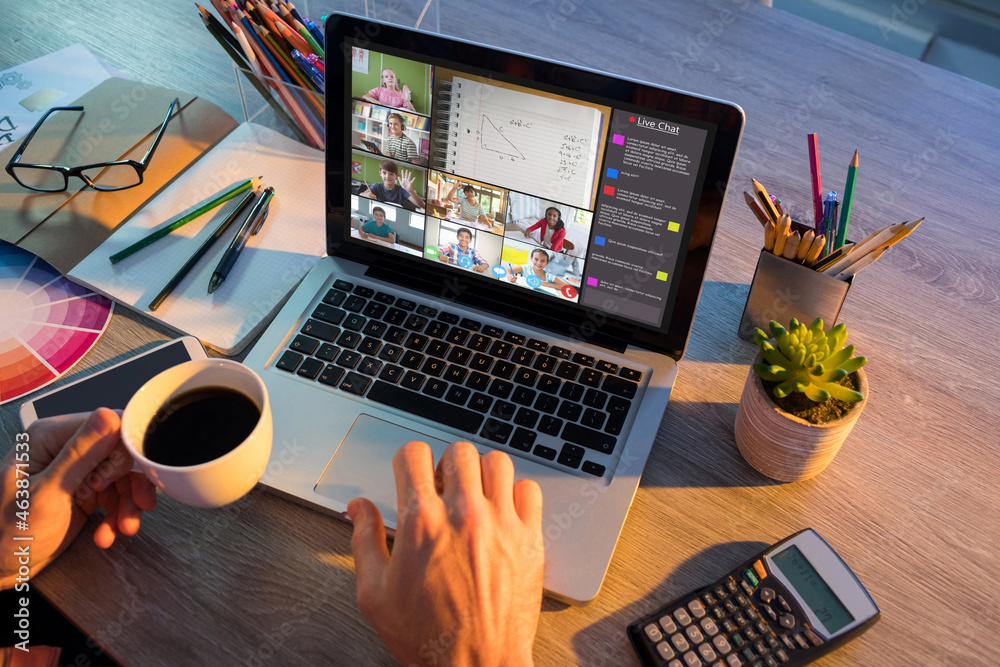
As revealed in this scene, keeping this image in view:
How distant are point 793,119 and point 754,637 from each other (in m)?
0.92

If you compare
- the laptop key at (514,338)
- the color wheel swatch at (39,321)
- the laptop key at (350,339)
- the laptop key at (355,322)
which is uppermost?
the laptop key at (514,338)

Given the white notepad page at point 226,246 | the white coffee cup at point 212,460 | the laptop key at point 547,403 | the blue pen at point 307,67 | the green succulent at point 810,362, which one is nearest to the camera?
the white coffee cup at point 212,460

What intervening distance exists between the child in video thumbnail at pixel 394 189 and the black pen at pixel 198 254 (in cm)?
25

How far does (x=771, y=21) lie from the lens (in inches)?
55.8

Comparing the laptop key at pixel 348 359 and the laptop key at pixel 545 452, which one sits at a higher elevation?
the laptop key at pixel 348 359

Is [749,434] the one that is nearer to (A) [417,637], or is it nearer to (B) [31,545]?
→ (A) [417,637]

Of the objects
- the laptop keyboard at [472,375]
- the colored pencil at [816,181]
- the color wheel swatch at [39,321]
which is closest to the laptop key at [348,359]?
the laptop keyboard at [472,375]

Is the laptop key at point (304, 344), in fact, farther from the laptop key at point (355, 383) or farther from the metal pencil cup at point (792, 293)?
the metal pencil cup at point (792, 293)

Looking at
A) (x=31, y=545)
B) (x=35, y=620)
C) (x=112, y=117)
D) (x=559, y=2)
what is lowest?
(x=35, y=620)

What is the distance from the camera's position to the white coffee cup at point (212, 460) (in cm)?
59

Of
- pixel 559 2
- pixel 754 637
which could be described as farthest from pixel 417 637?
pixel 559 2

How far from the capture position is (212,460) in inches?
24.5

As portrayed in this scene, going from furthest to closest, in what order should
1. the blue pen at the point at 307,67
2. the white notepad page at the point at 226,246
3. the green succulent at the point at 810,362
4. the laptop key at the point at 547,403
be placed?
the blue pen at the point at 307,67 → the white notepad page at the point at 226,246 → the laptop key at the point at 547,403 → the green succulent at the point at 810,362

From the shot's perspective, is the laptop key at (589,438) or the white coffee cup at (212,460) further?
the laptop key at (589,438)
